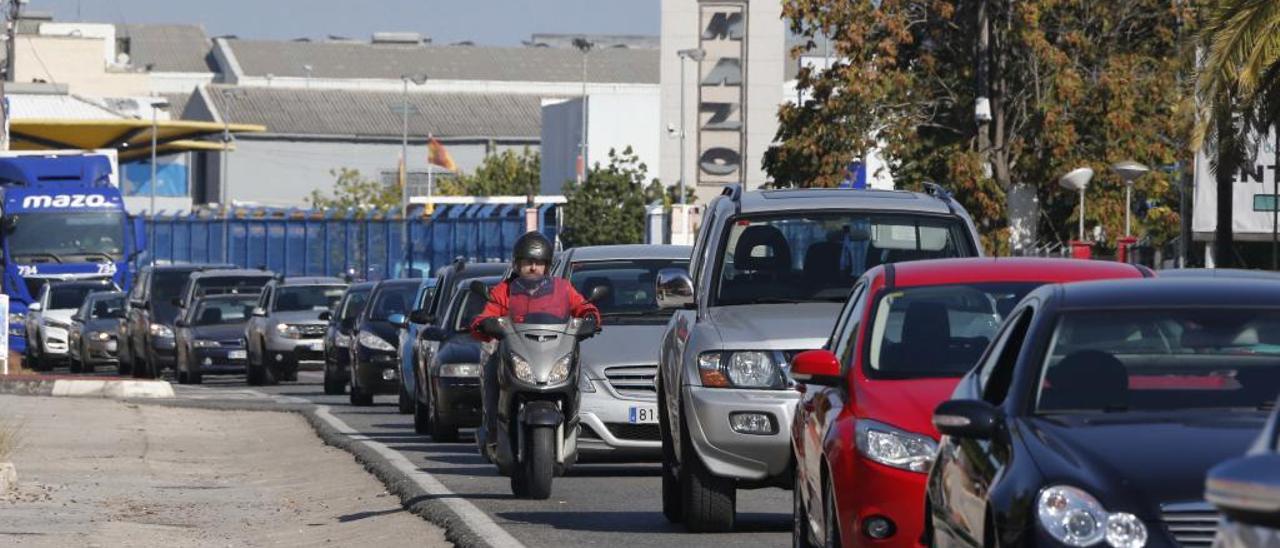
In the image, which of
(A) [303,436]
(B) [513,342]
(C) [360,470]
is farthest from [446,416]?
(B) [513,342]

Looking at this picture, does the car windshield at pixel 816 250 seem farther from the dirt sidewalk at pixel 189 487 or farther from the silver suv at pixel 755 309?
the dirt sidewalk at pixel 189 487

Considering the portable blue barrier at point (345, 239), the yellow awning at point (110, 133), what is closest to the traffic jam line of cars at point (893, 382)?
the portable blue barrier at point (345, 239)

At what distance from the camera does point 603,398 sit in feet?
55.1

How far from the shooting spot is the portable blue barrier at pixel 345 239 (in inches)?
2441

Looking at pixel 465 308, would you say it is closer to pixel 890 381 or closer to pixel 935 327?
pixel 935 327

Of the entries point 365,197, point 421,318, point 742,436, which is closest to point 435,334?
point 421,318

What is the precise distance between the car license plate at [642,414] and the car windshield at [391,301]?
14688mm

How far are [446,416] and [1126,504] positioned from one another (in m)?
15.8

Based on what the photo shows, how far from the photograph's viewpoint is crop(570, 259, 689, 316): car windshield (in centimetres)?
1869

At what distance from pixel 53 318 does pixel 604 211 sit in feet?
130

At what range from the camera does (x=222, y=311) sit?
4103 centimetres

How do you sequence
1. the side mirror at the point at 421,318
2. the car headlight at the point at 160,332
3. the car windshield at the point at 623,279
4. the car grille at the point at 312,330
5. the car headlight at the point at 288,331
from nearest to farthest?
the car windshield at the point at 623,279
the side mirror at the point at 421,318
the car headlight at the point at 288,331
the car grille at the point at 312,330
the car headlight at the point at 160,332

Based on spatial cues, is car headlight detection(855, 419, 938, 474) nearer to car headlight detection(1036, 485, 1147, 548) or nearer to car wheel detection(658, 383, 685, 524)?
car headlight detection(1036, 485, 1147, 548)

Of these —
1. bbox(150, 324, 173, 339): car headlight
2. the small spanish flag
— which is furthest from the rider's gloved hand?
the small spanish flag
